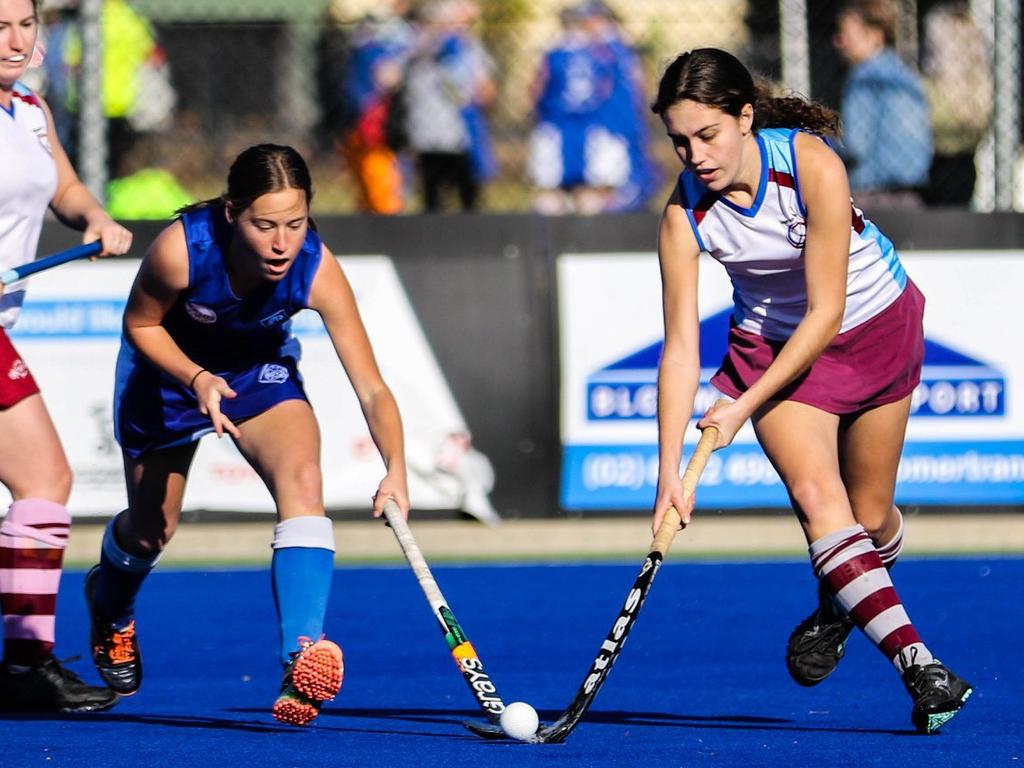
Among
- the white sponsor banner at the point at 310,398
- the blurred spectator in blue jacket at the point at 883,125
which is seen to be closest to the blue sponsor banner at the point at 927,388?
the white sponsor banner at the point at 310,398

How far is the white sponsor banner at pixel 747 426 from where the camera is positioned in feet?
28.1

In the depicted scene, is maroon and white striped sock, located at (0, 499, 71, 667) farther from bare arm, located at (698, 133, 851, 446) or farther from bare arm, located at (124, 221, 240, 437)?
bare arm, located at (698, 133, 851, 446)

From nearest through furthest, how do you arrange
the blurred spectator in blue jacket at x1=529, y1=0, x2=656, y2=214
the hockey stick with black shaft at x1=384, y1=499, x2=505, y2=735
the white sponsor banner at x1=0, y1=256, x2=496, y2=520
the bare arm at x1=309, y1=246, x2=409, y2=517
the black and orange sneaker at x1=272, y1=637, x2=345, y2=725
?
the black and orange sneaker at x1=272, y1=637, x2=345, y2=725 < the hockey stick with black shaft at x1=384, y1=499, x2=505, y2=735 < the bare arm at x1=309, y1=246, x2=409, y2=517 < the white sponsor banner at x1=0, y1=256, x2=496, y2=520 < the blurred spectator in blue jacket at x1=529, y1=0, x2=656, y2=214

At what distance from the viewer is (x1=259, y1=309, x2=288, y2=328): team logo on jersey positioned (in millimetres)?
4867

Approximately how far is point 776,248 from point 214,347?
1.46 metres

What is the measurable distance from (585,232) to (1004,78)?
7.00ft

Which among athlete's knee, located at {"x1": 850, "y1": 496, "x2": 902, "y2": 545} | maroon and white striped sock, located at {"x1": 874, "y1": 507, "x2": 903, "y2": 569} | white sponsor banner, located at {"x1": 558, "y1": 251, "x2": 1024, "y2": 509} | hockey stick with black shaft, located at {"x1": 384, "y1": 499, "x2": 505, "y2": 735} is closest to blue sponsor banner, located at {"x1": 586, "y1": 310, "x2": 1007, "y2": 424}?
white sponsor banner, located at {"x1": 558, "y1": 251, "x2": 1024, "y2": 509}

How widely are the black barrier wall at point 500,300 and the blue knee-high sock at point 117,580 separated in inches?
133

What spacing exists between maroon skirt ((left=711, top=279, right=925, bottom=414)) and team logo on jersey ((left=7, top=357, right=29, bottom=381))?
5.85ft

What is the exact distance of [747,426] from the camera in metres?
8.56

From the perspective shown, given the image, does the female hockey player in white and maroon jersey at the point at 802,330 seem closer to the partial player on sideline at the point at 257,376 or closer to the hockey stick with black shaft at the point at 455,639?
the hockey stick with black shaft at the point at 455,639

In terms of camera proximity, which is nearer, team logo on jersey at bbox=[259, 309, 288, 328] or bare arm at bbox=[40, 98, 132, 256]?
team logo on jersey at bbox=[259, 309, 288, 328]

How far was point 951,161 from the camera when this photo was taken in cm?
949

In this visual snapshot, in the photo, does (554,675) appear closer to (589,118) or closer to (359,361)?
(359,361)
